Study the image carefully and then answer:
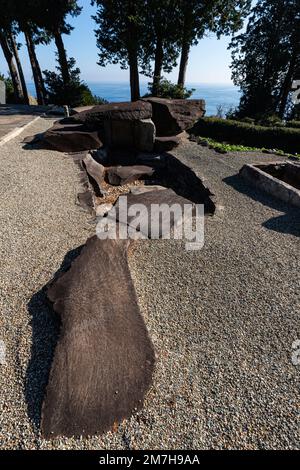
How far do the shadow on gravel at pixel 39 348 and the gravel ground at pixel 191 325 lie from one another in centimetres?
1

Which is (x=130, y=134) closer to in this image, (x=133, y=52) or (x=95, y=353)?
(x=133, y=52)

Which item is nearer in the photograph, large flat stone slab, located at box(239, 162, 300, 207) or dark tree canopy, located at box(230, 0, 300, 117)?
large flat stone slab, located at box(239, 162, 300, 207)

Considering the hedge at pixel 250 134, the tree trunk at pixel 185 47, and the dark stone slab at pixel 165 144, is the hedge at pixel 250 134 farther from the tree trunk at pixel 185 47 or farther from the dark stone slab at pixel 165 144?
the dark stone slab at pixel 165 144

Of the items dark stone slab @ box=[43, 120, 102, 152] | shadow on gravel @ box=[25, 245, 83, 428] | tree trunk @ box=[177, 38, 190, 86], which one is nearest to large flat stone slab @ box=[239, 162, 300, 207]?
dark stone slab @ box=[43, 120, 102, 152]

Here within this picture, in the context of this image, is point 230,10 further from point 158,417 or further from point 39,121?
point 158,417

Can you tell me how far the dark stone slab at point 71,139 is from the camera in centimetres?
946

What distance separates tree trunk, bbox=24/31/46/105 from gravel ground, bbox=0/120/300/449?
18.1 m

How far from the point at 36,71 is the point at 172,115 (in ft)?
50.7

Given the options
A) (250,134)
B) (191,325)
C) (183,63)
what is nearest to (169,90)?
(183,63)

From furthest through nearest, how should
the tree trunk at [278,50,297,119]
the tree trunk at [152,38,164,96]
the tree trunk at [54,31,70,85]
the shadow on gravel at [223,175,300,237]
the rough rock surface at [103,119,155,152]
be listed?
the tree trunk at [278,50,297,119] < the tree trunk at [54,31,70,85] < the tree trunk at [152,38,164,96] < the rough rock surface at [103,119,155,152] < the shadow on gravel at [223,175,300,237]

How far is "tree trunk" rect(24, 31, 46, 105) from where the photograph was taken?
19062mm

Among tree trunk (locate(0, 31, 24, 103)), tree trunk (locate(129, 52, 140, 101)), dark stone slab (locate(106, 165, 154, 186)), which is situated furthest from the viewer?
tree trunk (locate(0, 31, 24, 103))

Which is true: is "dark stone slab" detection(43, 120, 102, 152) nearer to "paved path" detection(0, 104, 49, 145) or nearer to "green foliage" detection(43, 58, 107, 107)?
"paved path" detection(0, 104, 49, 145)

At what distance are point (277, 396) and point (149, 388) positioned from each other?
50.8 inches
